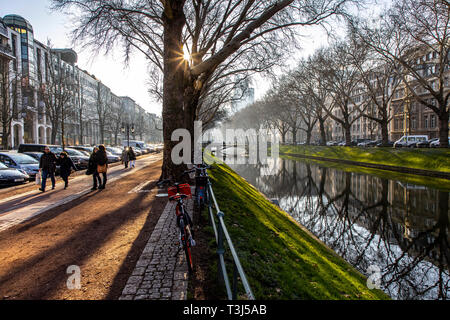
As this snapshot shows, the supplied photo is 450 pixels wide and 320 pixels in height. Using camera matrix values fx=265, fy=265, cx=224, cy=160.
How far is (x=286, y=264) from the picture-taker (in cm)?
534

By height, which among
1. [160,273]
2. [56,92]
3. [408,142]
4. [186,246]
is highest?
[56,92]

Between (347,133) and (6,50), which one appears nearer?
(347,133)

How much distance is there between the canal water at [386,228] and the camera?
251 inches

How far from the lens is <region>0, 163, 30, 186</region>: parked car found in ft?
41.4

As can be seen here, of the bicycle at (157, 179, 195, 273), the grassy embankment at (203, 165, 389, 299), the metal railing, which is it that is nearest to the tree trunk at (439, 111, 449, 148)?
the grassy embankment at (203, 165, 389, 299)

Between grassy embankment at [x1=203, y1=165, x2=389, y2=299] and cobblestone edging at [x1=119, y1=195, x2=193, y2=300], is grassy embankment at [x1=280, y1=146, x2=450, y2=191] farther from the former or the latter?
cobblestone edging at [x1=119, y1=195, x2=193, y2=300]

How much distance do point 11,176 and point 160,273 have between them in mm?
13148

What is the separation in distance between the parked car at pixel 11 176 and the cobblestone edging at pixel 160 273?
11529mm

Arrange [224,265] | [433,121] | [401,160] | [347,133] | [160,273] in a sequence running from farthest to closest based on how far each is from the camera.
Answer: [433,121], [347,133], [401,160], [160,273], [224,265]

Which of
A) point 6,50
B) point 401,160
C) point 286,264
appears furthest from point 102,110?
point 286,264

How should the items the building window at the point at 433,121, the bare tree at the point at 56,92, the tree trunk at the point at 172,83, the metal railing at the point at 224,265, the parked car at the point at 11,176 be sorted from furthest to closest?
the building window at the point at 433,121 → the bare tree at the point at 56,92 → the parked car at the point at 11,176 → the tree trunk at the point at 172,83 → the metal railing at the point at 224,265

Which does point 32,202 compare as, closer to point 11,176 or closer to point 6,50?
point 11,176

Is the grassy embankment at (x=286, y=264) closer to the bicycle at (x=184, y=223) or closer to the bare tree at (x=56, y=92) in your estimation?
the bicycle at (x=184, y=223)

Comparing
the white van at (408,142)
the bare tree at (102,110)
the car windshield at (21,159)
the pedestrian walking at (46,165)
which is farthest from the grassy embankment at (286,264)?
the white van at (408,142)
